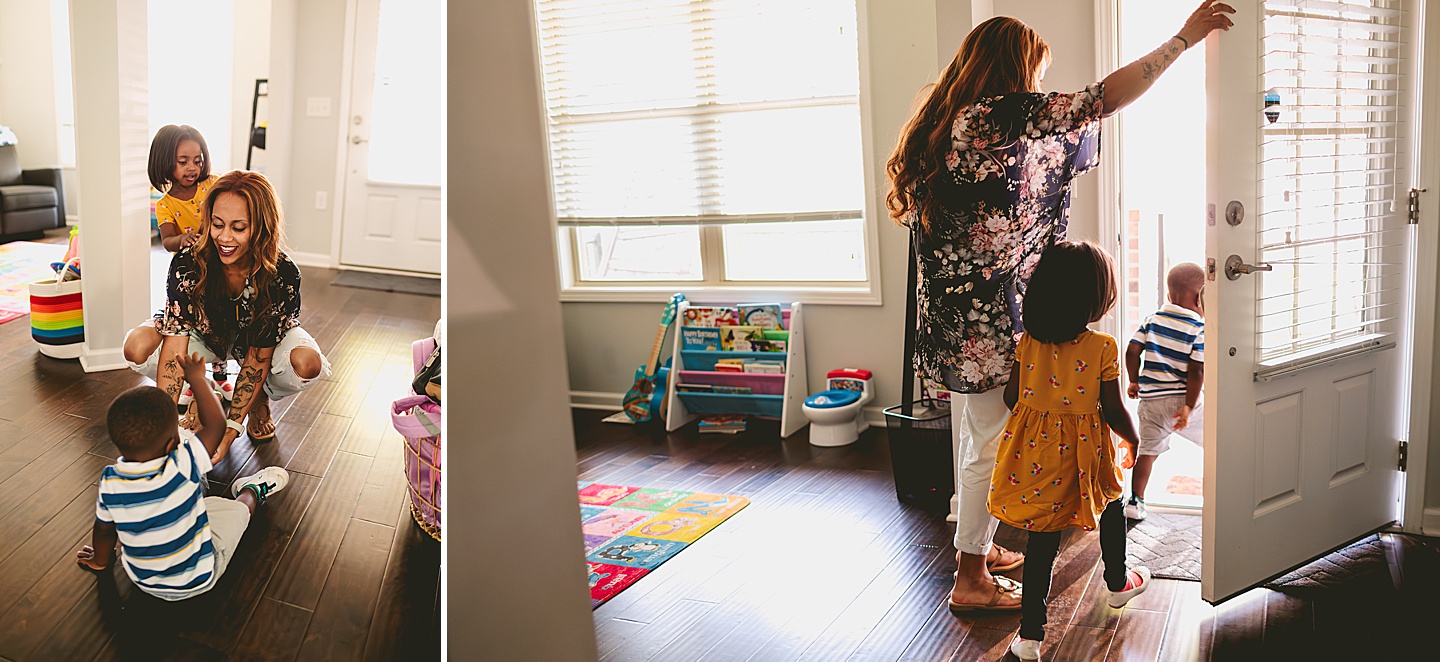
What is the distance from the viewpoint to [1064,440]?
6.77 ft

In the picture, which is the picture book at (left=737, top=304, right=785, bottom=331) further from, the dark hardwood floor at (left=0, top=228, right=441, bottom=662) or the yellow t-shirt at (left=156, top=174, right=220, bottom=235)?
the yellow t-shirt at (left=156, top=174, right=220, bottom=235)

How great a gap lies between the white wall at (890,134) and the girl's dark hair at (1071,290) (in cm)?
147

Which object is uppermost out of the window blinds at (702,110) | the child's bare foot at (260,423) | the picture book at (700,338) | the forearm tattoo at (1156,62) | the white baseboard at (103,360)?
the window blinds at (702,110)

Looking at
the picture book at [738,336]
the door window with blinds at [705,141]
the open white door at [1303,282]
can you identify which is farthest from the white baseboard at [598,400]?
the open white door at [1303,282]

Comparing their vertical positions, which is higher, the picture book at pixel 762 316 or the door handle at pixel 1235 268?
the door handle at pixel 1235 268

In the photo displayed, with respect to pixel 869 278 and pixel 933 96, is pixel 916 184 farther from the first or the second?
pixel 869 278

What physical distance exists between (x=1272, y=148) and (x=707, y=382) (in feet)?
8.87

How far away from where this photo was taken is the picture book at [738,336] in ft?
14.6

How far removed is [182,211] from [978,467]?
1946 mm

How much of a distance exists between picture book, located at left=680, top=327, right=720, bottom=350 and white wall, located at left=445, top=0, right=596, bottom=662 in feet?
→ 10.8

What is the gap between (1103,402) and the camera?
205 cm

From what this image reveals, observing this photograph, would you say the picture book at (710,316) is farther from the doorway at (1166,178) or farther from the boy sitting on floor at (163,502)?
the boy sitting on floor at (163,502)

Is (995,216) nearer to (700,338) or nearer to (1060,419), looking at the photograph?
(1060,419)

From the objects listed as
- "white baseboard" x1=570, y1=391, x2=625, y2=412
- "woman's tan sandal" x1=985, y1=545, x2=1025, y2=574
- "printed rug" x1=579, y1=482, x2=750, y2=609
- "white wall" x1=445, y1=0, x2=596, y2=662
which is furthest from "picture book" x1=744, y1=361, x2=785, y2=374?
"white wall" x1=445, y1=0, x2=596, y2=662
